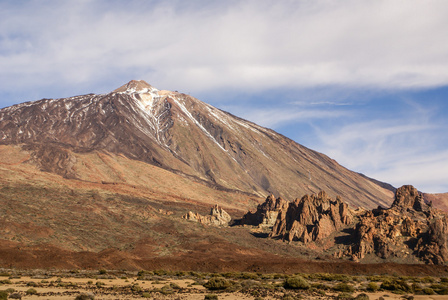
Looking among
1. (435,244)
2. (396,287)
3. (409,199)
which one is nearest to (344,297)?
(396,287)

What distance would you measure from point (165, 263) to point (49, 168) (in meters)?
118

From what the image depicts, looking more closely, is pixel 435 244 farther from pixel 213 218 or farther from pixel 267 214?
pixel 213 218

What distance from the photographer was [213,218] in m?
138

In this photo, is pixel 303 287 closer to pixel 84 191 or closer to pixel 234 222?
pixel 234 222

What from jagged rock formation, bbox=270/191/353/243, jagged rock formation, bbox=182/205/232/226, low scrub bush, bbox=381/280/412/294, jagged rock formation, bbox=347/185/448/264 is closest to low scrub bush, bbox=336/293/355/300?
low scrub bush, bbox=381/280/412/294

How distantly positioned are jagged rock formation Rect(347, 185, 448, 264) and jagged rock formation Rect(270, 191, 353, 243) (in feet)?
24.9

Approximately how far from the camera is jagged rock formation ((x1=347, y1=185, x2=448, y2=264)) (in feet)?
266

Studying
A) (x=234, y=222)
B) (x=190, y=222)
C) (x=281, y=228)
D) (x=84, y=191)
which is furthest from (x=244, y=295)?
(x=84, y=191)

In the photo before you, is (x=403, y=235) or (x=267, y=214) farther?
(x=267, y=214)

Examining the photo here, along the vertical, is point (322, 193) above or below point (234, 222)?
Result: above

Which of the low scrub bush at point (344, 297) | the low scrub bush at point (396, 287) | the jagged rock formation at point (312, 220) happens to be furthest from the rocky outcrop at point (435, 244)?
the low scrub bush at point (344, 297)

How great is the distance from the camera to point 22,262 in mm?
59719

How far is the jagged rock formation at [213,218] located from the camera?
13038 cm

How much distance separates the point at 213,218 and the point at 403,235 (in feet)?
209
